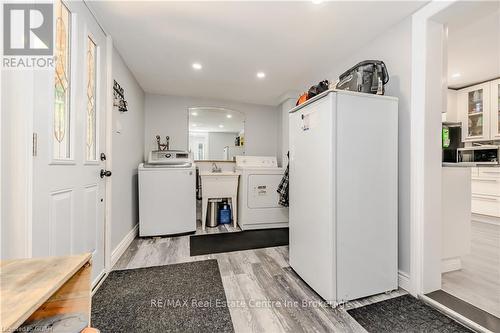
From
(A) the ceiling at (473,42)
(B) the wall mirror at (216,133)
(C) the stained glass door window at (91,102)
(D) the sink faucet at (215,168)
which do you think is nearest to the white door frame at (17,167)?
(C) the stained glass door window at (91,102)

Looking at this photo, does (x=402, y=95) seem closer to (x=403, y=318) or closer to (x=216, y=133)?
(x=403, y=318)

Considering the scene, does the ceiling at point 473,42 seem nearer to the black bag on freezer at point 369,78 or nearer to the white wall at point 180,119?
the black bag on freezer at point 369,78

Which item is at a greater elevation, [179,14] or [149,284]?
[179,14]

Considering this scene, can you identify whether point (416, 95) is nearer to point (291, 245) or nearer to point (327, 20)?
point (327, 20)

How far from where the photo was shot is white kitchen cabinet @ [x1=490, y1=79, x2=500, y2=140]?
3.11m

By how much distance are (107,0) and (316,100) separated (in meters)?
1.64

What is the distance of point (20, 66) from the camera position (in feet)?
3.11

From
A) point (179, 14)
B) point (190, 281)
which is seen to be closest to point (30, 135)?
point (179, 14)

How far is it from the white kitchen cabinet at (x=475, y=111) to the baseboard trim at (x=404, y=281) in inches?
128

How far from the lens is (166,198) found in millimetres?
2789

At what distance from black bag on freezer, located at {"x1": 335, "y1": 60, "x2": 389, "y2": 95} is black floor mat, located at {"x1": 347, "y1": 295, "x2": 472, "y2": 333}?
59.9 inches

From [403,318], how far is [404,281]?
0.37m

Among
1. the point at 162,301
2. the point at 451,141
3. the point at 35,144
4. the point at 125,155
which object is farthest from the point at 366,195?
the point at 125,155

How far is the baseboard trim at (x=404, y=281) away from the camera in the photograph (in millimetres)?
1572
